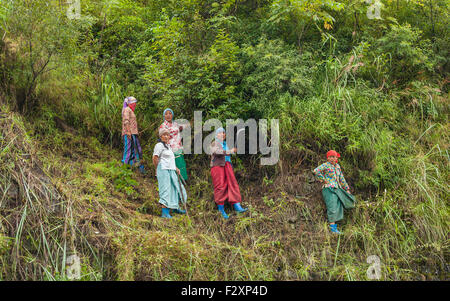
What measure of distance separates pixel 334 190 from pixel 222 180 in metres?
1.82

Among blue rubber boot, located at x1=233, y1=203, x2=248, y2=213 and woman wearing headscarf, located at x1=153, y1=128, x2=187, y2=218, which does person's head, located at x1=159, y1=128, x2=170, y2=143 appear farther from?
blue rubber boot, located at x1=233, y1=203, x2=248, y2=213

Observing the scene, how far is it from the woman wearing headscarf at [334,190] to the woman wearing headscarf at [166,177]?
230 centimetres

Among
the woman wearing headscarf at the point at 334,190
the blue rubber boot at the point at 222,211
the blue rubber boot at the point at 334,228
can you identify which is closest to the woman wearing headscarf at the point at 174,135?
the blue rubber boot at the point at 222,211

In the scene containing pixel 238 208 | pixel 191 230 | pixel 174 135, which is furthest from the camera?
pixel 174 135

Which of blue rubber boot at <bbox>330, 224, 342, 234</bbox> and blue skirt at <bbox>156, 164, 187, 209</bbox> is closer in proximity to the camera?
blue rubber boot at <bbox>330, 224, 342, 234</bbox>

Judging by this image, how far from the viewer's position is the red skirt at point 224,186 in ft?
20.6

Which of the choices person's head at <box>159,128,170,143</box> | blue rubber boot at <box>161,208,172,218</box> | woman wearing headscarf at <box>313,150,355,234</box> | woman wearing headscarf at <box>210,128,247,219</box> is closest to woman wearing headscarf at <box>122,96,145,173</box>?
person's head at <box>159,128,170,143</box>

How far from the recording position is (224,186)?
6332mm

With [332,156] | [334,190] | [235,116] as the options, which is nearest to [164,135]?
[235,116]

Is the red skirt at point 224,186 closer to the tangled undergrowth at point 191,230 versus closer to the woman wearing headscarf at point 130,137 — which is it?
the tangled undergrowth at point 191,230

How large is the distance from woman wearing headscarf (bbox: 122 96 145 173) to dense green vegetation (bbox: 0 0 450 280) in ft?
1.01

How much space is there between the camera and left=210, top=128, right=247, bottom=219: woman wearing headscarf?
6.29 meters

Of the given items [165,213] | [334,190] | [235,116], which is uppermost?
[235,116]

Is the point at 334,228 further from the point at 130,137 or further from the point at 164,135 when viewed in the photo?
the point at 130,137
